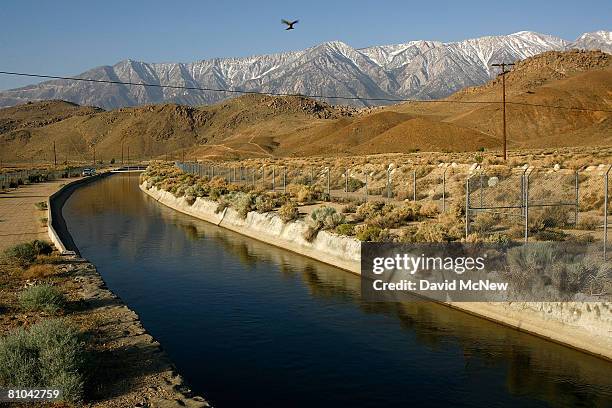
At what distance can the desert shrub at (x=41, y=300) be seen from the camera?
1473 cm

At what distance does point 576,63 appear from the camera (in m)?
144

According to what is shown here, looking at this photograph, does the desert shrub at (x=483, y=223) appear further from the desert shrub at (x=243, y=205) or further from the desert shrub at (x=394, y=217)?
the desert shrub at (x=243, y=205)

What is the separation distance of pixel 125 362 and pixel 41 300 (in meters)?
4.36

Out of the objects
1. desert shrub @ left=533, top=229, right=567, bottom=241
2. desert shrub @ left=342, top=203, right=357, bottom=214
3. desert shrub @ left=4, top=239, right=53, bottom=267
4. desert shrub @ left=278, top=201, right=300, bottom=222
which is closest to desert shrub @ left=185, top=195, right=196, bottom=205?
desert shrub @ left=342, top=203, right=357, bottom=214

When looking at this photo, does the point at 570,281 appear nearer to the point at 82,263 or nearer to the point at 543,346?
the point at 543,346

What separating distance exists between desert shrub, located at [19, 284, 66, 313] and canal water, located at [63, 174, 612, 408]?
2.57 m

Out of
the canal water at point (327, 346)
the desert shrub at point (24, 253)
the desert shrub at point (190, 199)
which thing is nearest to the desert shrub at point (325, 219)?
the canal water at point (327, 346)

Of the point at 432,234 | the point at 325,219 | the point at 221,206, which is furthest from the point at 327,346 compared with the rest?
the point at 221,206

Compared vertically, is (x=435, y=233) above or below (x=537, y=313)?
above

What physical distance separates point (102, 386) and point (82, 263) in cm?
1168

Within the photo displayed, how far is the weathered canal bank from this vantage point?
10.2 metres

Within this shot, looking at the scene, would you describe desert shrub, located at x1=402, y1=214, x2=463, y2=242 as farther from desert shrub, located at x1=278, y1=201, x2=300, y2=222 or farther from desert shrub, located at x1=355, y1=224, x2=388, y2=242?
desert shrub, located at x1=278, y1=201, x2=300, y2=222

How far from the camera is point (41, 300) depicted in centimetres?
1485

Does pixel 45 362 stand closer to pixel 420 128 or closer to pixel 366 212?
pixel 366 212
